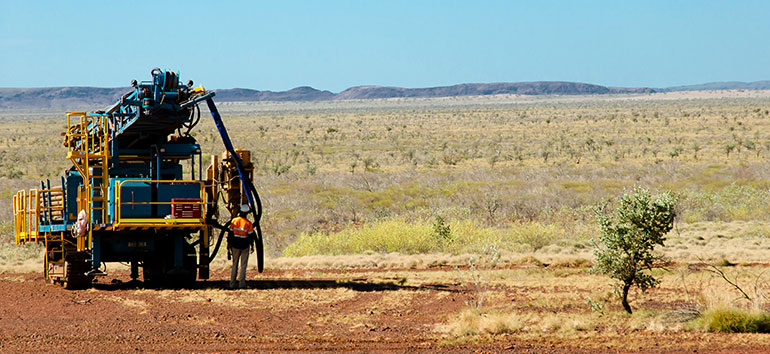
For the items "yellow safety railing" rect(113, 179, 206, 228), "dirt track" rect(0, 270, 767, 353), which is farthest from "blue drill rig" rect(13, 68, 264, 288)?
"dirt track" rect(0, 270, 767, 353)

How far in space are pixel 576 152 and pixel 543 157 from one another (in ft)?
10.4

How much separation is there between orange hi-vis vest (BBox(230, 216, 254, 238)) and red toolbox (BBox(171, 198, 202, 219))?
632 mm

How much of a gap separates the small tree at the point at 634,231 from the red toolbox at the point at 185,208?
661 cm

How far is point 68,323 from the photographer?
1226 cm

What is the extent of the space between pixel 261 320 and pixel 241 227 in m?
2.93

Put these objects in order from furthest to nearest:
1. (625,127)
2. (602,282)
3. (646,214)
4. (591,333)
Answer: (625,127) < (602,282) < (646,214) < (591,333)

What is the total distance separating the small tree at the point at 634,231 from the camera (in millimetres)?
11961

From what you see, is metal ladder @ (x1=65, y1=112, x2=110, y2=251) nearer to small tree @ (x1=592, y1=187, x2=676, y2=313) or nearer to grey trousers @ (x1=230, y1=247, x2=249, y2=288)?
grey trousers @ (x1=230, y1=247, x2=249, y2=288)

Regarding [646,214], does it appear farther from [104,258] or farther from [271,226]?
[271,226]

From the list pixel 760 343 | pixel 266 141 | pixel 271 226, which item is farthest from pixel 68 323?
pixel 266 141

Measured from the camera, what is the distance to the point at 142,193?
48.7 feet

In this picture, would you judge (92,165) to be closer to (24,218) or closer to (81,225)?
(81,225)

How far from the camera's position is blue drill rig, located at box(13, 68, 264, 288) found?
14617mm

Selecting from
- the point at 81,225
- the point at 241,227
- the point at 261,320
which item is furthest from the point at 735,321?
the point at 81,225
